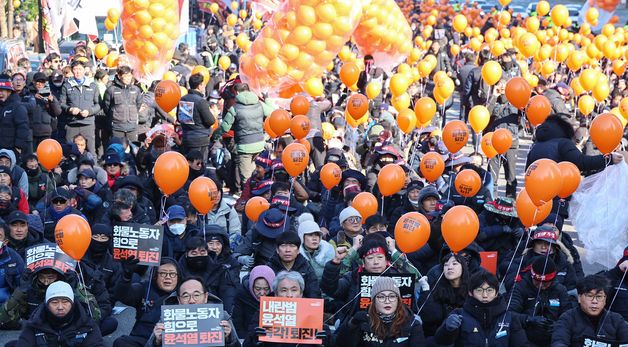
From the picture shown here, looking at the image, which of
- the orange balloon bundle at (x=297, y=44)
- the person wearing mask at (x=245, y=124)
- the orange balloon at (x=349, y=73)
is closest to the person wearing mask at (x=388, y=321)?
the person wearing mask at (x=245, y=124)

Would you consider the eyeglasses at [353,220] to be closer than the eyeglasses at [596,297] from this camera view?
No

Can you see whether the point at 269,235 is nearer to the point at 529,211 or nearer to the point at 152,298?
the point at 152,298

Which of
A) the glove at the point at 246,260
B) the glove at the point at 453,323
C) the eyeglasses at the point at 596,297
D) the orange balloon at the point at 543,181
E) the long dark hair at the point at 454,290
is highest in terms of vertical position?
the orange balloon at the point at 543,181

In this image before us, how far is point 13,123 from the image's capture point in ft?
39.3

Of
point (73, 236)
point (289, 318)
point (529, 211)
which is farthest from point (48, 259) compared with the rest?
point (529, 211)

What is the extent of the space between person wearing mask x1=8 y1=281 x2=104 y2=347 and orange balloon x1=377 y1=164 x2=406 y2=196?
11.2 ft

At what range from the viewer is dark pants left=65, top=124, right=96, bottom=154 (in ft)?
43.2

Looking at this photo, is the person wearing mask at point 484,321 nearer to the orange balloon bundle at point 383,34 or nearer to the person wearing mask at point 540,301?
the person wearing mask at point 540,301

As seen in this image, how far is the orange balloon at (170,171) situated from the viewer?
898 centimetres

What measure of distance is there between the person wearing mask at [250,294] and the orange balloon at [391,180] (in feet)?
7.34

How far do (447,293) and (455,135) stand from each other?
337 centimetres

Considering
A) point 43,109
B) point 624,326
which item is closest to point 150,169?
point 43,109

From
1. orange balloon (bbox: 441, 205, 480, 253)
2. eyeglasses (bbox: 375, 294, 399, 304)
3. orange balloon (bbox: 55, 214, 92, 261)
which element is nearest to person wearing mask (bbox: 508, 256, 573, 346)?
orange balloon (bbox: 441, 205, 480, 253)

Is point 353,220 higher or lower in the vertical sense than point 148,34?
higher
